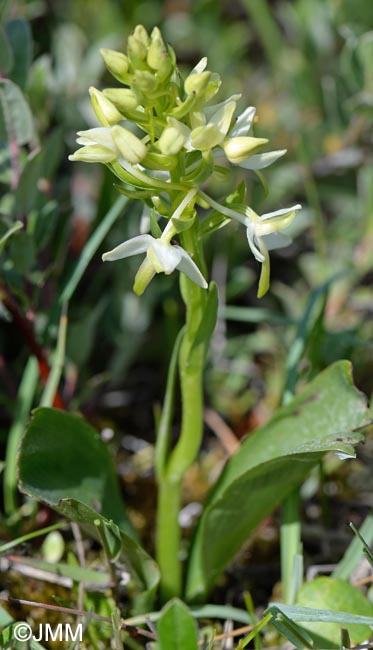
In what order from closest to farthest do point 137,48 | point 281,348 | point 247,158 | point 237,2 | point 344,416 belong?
1. point 137,48
2. point 247,158
3. point 344,416
4. point 281,348
5. point 237,2

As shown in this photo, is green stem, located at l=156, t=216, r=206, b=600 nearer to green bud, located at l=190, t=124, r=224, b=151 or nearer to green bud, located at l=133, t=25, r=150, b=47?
green bud, located at l=190, t=124, r=224, b=151

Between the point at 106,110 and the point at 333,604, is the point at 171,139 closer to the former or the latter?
the point at 106,110

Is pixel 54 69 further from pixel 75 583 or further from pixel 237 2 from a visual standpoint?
pixel 75 583

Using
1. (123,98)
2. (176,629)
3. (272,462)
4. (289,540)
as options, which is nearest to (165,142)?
(123,98)

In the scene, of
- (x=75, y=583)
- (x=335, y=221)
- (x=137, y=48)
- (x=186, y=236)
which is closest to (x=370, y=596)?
(x=75, y=583)

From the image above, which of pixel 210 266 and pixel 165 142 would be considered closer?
pixel 165 142

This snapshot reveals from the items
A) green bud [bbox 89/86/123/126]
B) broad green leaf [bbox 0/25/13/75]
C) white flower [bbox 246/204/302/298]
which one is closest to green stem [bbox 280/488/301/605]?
white flower [bbox 246/204/302/298]

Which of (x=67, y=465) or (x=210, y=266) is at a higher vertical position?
(x=67, y=465)
